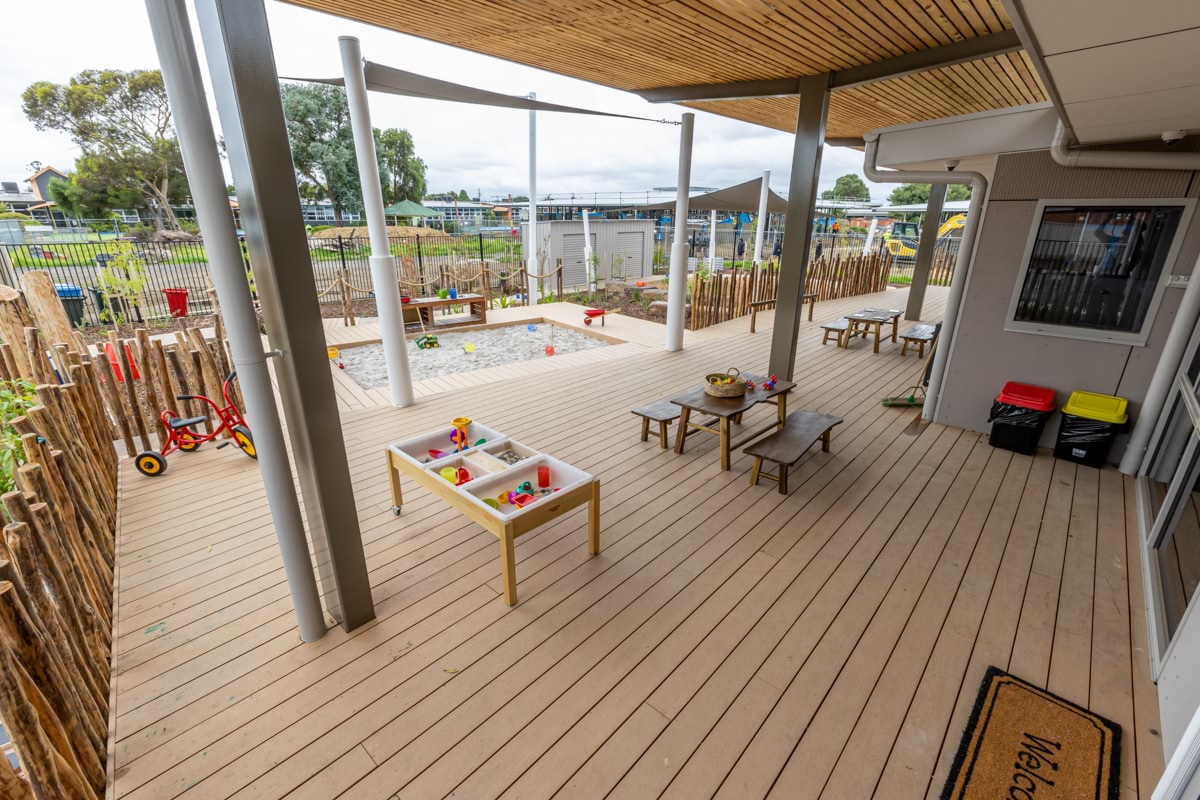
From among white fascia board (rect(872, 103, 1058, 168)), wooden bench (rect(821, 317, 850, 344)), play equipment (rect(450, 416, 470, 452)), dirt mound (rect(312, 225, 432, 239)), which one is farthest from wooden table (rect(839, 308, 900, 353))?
dirt mound (rect(312, 225, 432, 239))

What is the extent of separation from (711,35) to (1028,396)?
401 cm

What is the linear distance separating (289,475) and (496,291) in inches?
423

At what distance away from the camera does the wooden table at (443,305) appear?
29.1 feet

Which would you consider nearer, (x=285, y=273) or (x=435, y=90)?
(x=285, y=273)

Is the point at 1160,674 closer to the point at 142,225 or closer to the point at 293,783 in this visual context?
the point at 293,783

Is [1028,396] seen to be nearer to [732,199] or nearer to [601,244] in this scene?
[732,199]

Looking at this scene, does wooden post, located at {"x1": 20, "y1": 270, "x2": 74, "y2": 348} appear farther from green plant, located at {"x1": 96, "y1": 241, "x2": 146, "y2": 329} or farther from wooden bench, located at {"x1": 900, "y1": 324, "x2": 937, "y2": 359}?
wooden bench, located at {"x1": 900, "y1": 324, "x2": 937, "y2": 359}

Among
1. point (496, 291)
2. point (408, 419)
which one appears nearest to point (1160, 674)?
point (408, 419)

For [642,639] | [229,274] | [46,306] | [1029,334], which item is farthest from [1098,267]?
[46,306]

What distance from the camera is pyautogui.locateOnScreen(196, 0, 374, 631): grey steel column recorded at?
1693 millimetres

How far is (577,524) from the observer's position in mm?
3387

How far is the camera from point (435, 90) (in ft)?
18.8

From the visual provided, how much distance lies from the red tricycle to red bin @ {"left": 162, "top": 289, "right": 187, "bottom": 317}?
5.79 metres

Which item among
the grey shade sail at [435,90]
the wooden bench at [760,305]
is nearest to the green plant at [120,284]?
the grey shade sail at [435,90]
